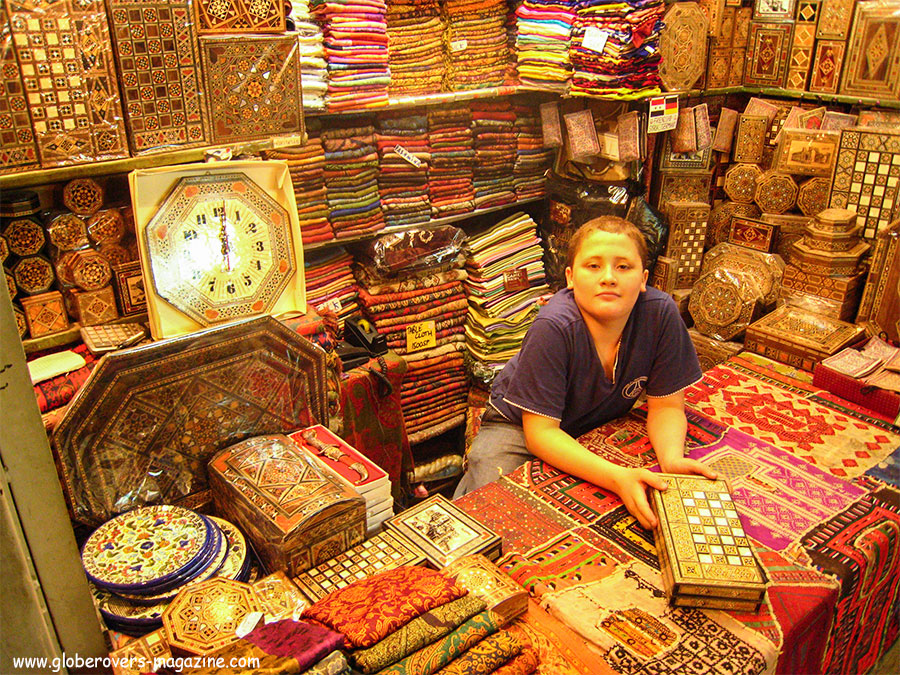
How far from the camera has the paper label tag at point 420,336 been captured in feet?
12.7

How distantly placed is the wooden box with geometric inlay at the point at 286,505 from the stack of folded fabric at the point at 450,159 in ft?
7.24

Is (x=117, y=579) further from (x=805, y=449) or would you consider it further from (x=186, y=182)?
(x=805, y=449)

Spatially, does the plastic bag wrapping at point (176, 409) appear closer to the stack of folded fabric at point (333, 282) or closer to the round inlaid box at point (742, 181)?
the stack of folded fabric at point (333, 282)

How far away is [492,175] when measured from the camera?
13.3ft

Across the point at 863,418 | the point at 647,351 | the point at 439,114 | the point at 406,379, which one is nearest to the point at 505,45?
the point at 439,114

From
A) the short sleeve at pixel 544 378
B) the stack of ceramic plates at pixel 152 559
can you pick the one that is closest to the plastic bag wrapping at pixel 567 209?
the short sleeve at pixel 544 378

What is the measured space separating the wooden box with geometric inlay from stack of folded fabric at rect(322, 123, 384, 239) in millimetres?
1782

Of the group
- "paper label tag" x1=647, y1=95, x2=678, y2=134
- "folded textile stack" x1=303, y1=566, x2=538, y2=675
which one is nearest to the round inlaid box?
"paper label tag" x1=647, y1=95, x2=678, y2=134

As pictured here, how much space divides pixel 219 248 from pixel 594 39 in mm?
2370

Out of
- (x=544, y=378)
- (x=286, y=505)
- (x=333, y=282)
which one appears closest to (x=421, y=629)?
(x=286, y=505)

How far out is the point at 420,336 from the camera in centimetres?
392

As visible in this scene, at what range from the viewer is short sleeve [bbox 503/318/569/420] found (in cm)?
231

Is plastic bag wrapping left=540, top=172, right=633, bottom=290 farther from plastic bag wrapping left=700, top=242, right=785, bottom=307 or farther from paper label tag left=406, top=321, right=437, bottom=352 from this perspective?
paper label tag left=406, top=321, right=437, bottom=352

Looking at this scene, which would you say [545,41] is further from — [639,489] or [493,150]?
[639,489]
